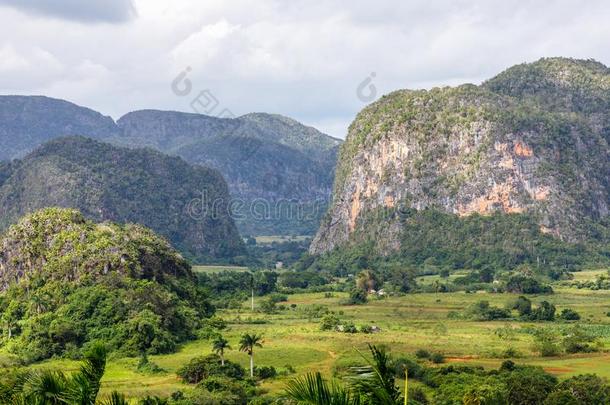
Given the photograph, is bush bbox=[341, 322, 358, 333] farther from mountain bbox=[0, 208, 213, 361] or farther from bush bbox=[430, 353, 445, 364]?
bush bbox=[430, 353, 445, 364]

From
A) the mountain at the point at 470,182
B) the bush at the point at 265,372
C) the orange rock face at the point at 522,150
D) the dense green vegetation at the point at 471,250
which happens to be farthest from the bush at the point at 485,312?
the orange rock face at the point at 522,150

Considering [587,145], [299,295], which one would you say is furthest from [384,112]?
[299,295]

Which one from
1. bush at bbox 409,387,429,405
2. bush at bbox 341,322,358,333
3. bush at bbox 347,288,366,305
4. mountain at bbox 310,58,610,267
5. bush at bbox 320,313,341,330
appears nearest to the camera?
bush at bbox 409,387,429,405

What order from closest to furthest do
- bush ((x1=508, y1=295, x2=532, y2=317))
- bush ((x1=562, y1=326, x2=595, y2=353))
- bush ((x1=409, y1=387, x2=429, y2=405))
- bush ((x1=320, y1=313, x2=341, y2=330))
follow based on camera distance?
1. bush ((x1=409, y1=387, x2=429, y2=405))
2. bush ((x1=562, y1=326, x2=595, y2=353))
3. bush ((x1=320, y1=313, x2=341, y2=330))
4. bush ((x1=508, y1=295, x2=532, y2=317))

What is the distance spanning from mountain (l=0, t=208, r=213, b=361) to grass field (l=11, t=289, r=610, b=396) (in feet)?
12.2

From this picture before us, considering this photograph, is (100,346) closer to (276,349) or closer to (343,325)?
(276,349)

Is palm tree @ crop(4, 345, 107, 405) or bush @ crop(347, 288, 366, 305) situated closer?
palm tree @ crop(4, 345, 107, 405)

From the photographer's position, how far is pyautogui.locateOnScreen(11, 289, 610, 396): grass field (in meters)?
59.5

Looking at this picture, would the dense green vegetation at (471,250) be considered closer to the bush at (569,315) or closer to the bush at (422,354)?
the bush at (569,315)

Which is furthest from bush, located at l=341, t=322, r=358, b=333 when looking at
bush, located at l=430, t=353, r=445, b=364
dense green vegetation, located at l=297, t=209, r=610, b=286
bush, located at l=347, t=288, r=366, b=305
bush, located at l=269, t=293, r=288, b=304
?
dense green vegetation, located at l=297, t=209, r=610, b=286

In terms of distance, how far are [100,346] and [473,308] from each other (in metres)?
80.9

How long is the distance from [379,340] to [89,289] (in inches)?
1112

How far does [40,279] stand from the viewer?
84.1 metres

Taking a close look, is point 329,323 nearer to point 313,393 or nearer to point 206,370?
point 206,370
